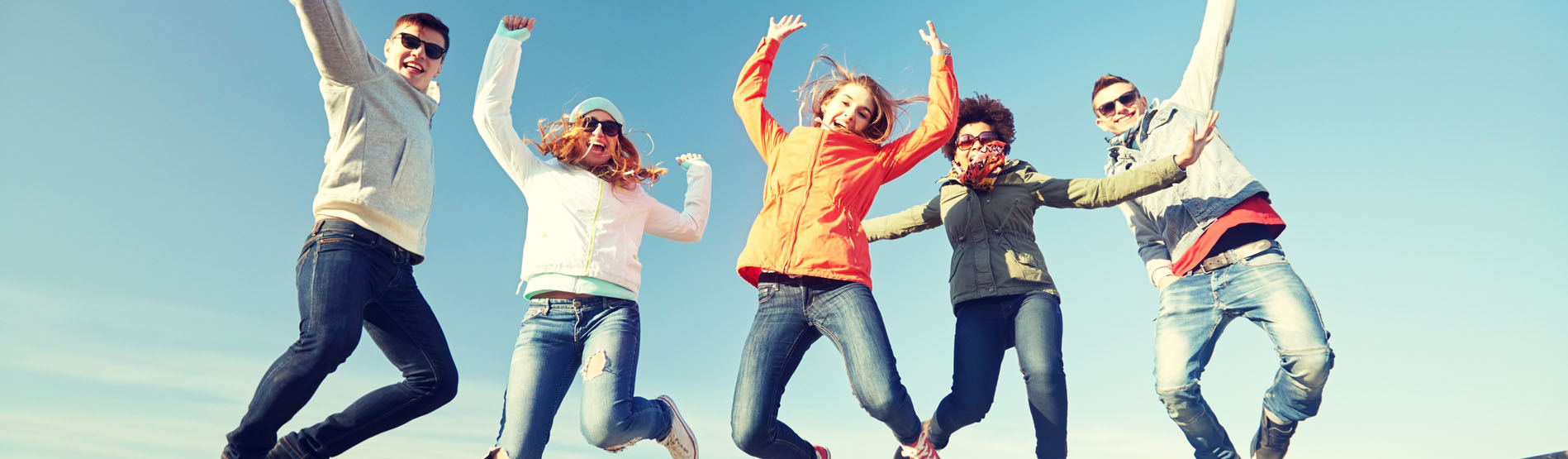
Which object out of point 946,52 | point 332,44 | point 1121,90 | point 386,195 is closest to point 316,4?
point 332,44

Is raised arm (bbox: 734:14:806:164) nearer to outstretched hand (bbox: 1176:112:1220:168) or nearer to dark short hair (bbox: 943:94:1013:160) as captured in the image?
dark short hair (bbox: 943:94:1013:160)

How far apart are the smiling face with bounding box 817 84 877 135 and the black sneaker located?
3.73 meters

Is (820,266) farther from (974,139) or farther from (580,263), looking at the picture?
(974,139)

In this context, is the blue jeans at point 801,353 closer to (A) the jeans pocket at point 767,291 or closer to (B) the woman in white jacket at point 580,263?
(A) the jeans pocket at point 767,291

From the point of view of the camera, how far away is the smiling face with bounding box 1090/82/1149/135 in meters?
7.21

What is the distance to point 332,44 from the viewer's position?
5.05 meters

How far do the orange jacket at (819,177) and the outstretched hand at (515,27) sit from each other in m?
1.69

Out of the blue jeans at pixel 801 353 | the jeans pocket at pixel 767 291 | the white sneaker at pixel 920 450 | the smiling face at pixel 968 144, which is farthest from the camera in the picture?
the smiling face at pixel 968 144

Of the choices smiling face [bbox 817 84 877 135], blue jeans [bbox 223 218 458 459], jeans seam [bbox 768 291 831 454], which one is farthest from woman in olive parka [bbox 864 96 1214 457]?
blue jeans [bbox 223 218 458 459]

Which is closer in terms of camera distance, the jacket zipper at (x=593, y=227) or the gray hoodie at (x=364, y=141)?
the gray hoodie at (x=364, y=141)

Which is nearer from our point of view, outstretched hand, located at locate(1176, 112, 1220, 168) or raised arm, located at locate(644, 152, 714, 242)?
outstretched hand, located at locate(1176, 112, 1220, 168)

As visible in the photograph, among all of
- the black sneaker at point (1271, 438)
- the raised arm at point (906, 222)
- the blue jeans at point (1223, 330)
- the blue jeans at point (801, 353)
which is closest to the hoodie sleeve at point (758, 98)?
the blue jeans at point (801, 353)

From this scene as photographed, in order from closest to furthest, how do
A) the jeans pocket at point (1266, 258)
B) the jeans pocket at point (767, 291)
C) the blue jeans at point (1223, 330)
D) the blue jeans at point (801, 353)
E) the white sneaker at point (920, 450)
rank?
the blue jeans at point (801, 353), the jeans pocket at point (767, 291), the white sneaker at point (920, 450), the blue jeans at point (1223, 330), the jeans pocket at point (1266, 258)

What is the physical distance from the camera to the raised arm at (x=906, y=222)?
7121 mm
